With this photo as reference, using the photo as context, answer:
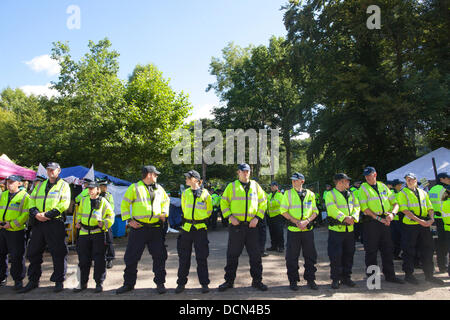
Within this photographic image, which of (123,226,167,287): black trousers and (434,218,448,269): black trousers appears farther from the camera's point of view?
(434,218,448,269): black trousers

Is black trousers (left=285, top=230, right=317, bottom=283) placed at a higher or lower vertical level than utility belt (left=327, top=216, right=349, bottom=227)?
lower

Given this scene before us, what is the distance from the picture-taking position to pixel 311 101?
16.3 m

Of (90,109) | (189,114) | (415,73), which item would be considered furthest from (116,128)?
(415,73)

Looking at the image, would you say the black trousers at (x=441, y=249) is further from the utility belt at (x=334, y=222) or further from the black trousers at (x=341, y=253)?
the utility belt at (x=334, y=222)

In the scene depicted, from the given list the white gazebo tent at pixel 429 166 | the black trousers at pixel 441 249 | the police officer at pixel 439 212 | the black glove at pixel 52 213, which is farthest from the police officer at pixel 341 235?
the white gazebo tent at pixel 429 166

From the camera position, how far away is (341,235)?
17.7 ft

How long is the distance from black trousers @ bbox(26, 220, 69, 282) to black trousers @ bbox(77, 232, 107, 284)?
0.35m

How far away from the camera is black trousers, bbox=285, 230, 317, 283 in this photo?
17.3 feet

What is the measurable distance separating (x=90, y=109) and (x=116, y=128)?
2987 millimetres

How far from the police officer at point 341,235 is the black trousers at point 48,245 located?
4.85 meters

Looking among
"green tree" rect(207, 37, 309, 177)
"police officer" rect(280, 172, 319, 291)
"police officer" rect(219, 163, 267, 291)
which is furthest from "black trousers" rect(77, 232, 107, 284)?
"green tree" rect(207, 37, 309, 177)

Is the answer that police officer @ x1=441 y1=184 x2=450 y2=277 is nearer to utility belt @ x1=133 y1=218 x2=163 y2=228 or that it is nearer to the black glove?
utility belt @ x1=133 y1=218 x2=163 y2=228
